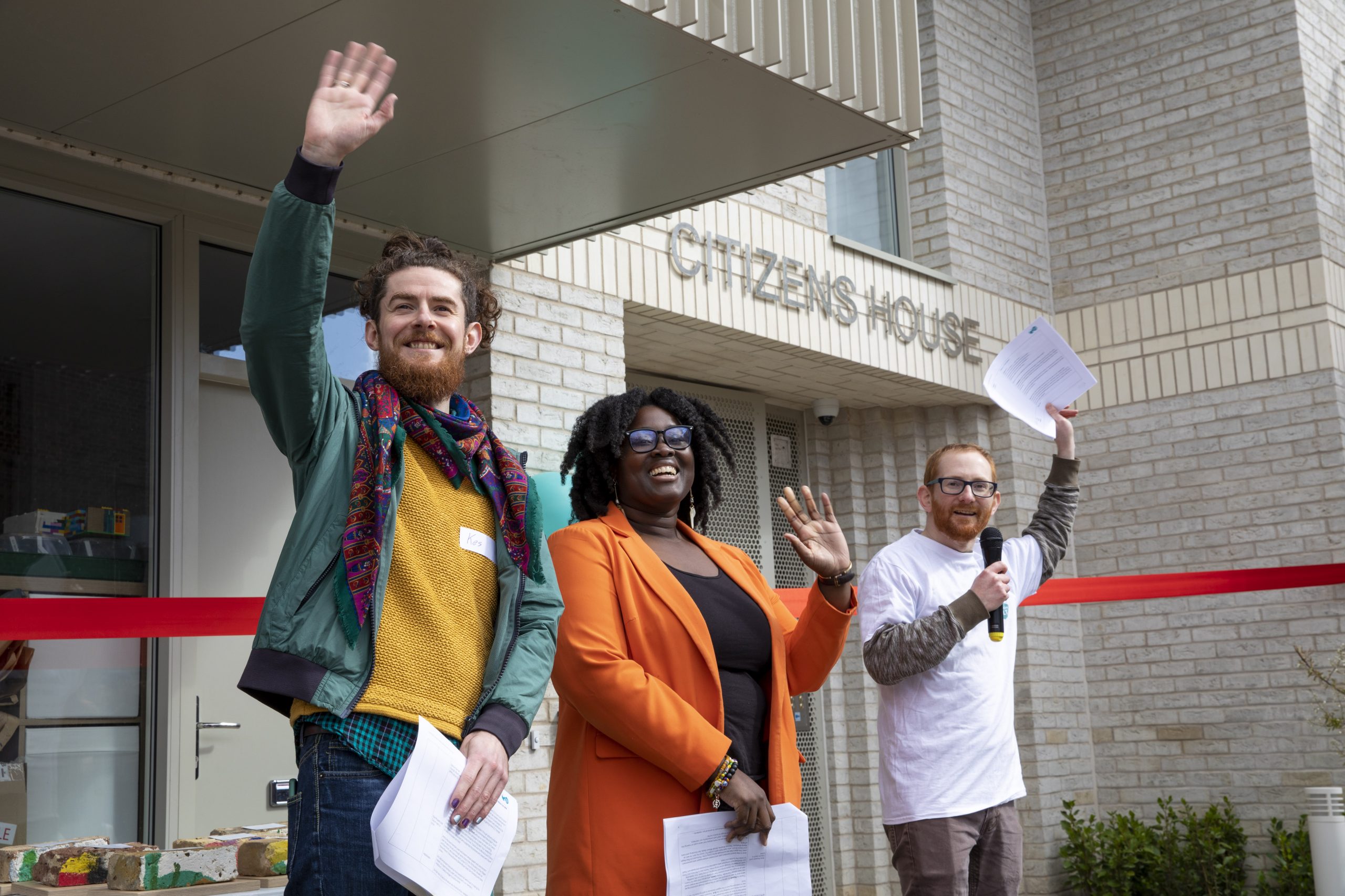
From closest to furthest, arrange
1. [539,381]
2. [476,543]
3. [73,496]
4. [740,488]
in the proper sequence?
[476,543], [73,496], [539,381], [740,488]

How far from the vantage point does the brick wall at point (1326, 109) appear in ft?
28.9

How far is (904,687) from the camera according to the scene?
13.0ft

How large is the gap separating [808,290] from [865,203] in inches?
57.8

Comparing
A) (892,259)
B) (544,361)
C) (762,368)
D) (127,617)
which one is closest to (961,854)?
(127,617)

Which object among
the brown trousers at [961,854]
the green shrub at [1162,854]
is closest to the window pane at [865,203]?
the green shrub at [1162,854]

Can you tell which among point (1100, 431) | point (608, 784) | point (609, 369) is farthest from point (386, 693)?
point (1100, 431)

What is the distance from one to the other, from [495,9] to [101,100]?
4.50ft

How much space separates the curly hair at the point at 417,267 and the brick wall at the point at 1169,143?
7.67 metres

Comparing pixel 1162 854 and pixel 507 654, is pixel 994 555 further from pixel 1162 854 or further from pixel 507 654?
pixel 1162 854

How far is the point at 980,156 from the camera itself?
9.52m

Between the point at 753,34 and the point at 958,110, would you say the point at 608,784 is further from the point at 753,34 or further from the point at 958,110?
the point at 958,110

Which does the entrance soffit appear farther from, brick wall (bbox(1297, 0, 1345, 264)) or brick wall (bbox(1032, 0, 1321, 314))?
brick wall (bbox(1297, 0, 1345, 264))

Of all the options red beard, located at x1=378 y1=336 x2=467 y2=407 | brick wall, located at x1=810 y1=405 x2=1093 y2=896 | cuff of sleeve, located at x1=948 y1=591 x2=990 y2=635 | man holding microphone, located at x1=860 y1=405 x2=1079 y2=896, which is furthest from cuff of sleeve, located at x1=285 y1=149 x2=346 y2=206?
brick wall, located at x1=810 y1=405 x2=1093 y2=896

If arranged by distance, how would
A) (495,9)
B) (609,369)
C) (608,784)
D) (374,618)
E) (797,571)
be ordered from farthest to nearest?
(797,571)
(609,369)
(495,9)
(608,784)
(374,618)
